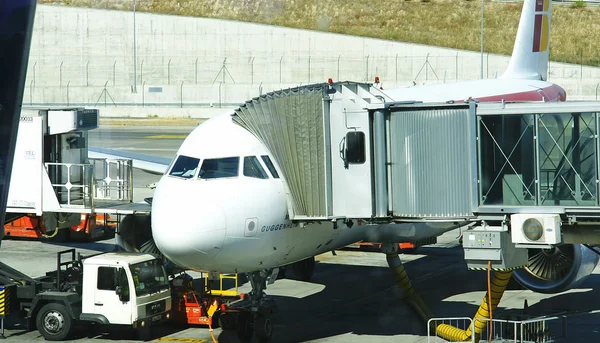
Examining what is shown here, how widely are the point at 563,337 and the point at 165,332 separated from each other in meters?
9.33

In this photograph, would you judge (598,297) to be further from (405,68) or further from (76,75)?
(76,75)

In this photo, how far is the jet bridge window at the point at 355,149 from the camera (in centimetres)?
1836

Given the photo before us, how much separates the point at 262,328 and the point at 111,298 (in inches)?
140

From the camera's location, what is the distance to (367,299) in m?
24.7

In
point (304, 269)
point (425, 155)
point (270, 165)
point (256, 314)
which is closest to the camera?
point (425, 155)

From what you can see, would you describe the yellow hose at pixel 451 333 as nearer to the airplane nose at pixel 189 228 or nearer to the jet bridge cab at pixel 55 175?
the airplane nose at pixel 189 228

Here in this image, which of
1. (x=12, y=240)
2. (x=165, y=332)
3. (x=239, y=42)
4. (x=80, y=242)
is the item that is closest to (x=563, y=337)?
(x=165, y=332)

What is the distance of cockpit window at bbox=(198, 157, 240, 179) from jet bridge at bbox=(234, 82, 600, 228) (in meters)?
1.03

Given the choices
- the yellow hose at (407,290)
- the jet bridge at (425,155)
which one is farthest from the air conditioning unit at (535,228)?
the yellow hose at (407,290)

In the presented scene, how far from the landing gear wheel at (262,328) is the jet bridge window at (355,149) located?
13.4 ft

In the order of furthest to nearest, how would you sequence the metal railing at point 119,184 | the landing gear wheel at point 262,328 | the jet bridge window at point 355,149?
the metal railing at point 119,184 → the landing gear wheel at point 262,328 → the jet bridge window at point 355,149

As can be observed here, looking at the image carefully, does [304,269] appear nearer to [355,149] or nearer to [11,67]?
[355,149]

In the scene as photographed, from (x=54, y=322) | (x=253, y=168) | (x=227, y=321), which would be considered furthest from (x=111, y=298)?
(x=253, y=168)

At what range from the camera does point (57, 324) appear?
20266 mm
